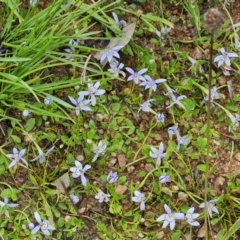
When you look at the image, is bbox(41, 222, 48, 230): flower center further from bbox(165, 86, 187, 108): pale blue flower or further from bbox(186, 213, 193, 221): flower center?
bbox(165, 86, 187, 108): pale blue flower

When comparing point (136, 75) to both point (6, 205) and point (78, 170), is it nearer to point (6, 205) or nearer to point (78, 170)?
point (78, 170)

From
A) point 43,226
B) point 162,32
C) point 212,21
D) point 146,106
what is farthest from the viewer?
point 162,32

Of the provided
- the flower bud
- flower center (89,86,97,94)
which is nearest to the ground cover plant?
flower center (89,86,97,94)

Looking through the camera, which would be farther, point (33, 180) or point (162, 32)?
point (162, 32)

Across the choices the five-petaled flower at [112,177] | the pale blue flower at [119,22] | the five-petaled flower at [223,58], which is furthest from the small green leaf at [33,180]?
the five-petaled flower at [223,58]

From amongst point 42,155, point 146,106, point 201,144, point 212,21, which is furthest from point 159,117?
point 212,21

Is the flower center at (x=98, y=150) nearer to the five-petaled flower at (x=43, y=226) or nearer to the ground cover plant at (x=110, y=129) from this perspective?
the ground cover plant at (x=110, y=129)

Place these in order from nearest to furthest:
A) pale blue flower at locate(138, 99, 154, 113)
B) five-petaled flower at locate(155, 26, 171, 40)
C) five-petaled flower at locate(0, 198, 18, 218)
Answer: five-petaled flower at locate(0, 198, 18, 218), pale blue flower at locate(138, 99, 154, 113), five-petaled flower at locate(155, 26, 171, 40)

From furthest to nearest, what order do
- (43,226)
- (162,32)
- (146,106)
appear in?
(162,32), (146,106), (43,226)

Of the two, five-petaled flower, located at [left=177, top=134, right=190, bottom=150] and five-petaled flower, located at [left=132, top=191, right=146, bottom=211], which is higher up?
five-petaled flower, located at [left=177, top=134, right=190, bottom=150]
